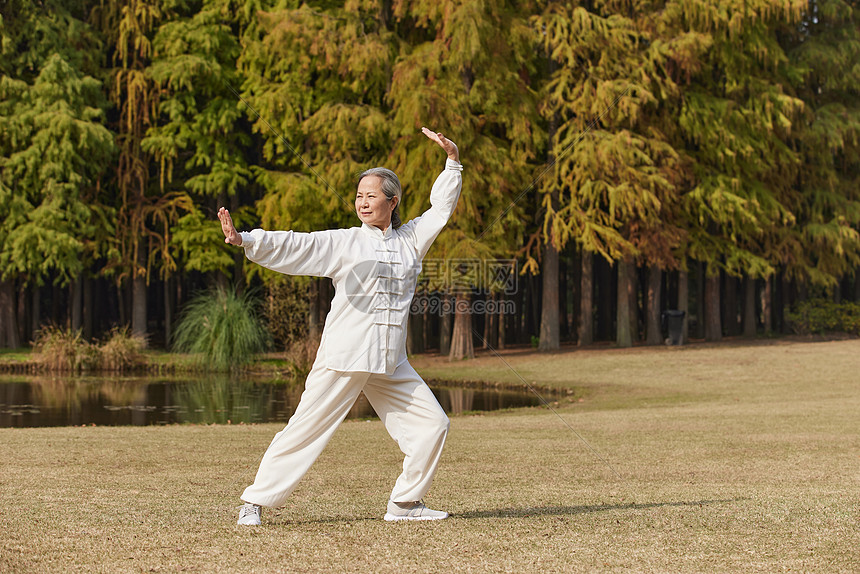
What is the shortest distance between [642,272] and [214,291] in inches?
619

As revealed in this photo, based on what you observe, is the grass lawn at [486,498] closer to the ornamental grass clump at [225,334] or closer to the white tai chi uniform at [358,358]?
the white tai chi uniform at [358,358]

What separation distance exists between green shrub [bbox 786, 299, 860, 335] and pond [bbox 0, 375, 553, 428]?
16.0 m

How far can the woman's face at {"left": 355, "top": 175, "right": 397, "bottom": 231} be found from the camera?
558 cm

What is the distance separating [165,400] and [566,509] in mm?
12218

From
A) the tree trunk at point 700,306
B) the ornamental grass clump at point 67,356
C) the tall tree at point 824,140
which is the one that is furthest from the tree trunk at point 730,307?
the ornamental grass clump at point 67,356

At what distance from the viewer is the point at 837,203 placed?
97.6ft

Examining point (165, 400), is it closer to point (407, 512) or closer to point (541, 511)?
point (541, 511)

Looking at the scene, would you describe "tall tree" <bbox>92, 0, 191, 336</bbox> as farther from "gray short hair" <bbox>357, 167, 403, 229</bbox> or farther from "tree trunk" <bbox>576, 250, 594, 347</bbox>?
"gray short hair" <bbox>357, 167, 403, 229</bbox>

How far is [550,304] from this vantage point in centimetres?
2705

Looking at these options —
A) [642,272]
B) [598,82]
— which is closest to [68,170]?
[598,82]

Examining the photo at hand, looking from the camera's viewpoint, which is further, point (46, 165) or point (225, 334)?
point (46, 165)

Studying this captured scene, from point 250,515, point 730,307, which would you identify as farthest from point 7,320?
point 250,515

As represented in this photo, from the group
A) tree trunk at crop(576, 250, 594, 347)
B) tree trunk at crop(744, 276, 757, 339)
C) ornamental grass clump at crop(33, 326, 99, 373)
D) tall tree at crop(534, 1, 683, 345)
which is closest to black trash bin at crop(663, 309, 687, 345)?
tall tree at crop(534, 1, 683, 345)

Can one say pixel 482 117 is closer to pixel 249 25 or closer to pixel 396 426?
pixel 249 25
